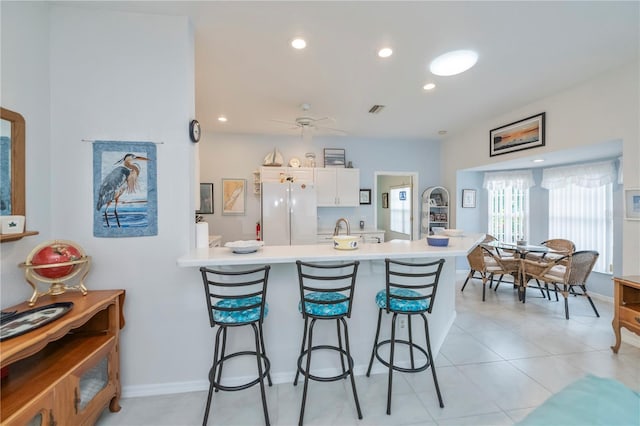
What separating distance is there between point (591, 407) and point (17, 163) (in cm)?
298

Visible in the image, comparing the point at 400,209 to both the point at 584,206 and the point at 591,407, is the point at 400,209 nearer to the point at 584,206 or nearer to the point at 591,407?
the point at 584,206

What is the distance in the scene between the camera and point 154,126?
2012mm

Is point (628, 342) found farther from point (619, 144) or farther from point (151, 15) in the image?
point (151, 15)

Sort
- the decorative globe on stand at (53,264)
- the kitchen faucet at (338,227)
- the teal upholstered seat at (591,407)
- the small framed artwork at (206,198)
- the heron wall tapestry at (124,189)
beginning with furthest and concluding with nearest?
1. the kitchen faucet at (338,227)
2. the small framed artwork at (206,198)
3. the heron wall tapestry at (124,189)
4. the decorative globe on stand at (53,264)
5. the teal upholstered seat at (591,407)

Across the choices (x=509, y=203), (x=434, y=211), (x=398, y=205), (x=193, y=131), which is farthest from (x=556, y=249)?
(x=193, y=131)

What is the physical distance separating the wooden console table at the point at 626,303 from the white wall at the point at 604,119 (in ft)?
0.72

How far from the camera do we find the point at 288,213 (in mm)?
4402

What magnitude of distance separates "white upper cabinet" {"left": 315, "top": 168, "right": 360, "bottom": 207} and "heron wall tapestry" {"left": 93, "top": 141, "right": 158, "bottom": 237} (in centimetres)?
319

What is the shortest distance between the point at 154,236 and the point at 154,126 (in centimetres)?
79

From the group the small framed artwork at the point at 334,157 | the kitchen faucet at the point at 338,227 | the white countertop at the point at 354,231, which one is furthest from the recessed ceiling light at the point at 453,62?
the white countertop at the point at 354,231

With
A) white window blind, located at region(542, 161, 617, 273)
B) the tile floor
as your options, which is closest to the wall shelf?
white window blind, located at region(542, 161, 617, 273)

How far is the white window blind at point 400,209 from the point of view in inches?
234

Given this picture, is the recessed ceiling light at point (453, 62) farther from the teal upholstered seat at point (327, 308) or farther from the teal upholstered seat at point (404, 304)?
the teal upholstered seat at point (327, 308)

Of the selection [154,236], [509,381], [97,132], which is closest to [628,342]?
[509,381]
